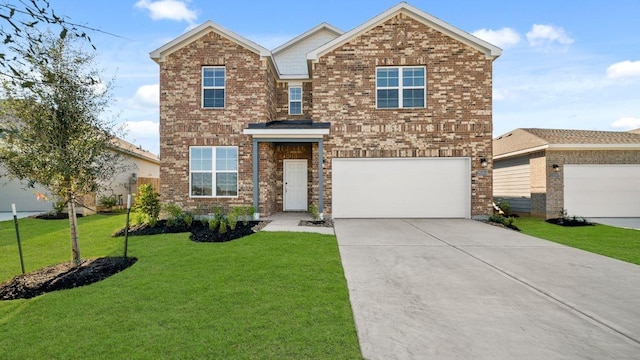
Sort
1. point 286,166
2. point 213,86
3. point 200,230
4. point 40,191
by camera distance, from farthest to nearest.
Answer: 1. point 40,191
2. point 286,166
3. point 213,86
4. point 200,230

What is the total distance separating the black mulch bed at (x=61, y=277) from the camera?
15.5 feet

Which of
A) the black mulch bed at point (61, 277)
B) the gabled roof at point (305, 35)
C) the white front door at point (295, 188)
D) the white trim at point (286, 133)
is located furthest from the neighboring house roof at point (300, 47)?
the black mulch bed at point (61, 277)

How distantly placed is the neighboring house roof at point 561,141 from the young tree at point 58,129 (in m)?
15.3

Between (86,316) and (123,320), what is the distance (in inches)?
22.2

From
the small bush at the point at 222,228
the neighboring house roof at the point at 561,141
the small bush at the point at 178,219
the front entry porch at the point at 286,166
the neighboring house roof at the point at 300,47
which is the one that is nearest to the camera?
the small bush at the point at 222,228

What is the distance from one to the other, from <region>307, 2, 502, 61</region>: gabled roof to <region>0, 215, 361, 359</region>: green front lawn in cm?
854

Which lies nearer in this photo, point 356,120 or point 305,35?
point 356,120

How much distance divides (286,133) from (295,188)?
125 inches

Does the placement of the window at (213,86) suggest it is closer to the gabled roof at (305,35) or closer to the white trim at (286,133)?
the white trim at (286,133)

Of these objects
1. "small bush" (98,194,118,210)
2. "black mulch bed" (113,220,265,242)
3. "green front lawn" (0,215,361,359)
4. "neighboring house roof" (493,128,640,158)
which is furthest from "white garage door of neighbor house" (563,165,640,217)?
"small bush" (98,194,118,210)

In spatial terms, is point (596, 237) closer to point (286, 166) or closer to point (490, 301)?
point (490, 301)

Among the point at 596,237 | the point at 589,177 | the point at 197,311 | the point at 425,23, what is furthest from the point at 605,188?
the point at 197,311

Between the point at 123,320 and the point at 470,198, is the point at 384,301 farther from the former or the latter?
the point at 470,198

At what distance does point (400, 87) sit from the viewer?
11.8 m
